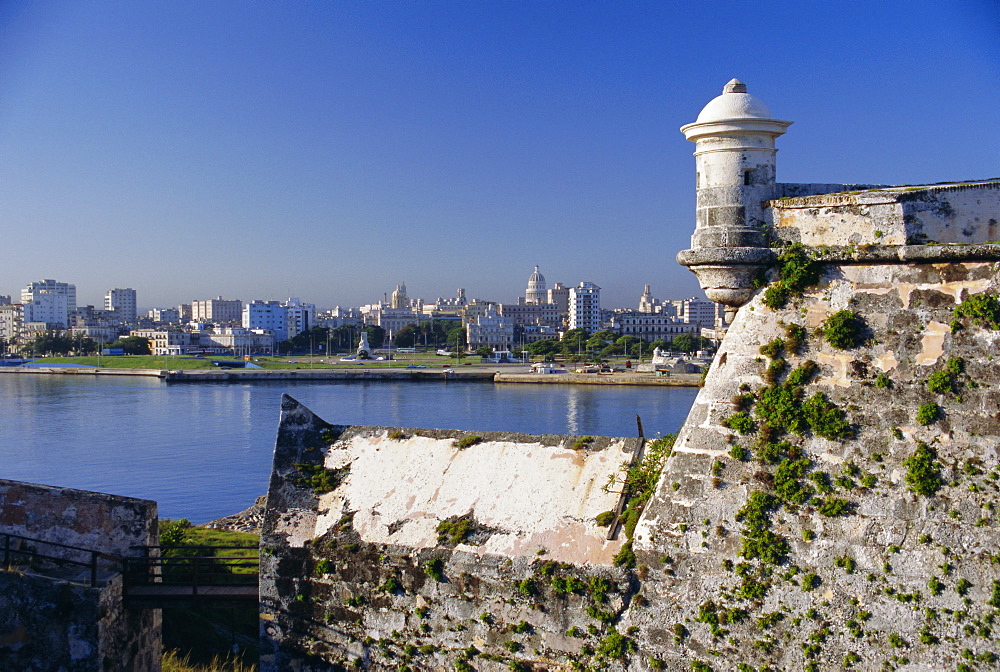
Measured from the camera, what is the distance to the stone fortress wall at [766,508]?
4.05m

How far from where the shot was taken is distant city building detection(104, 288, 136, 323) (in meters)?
192

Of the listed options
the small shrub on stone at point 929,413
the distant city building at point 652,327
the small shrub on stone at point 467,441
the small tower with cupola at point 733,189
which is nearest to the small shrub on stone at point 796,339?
the small tower with cupola at point 733,189

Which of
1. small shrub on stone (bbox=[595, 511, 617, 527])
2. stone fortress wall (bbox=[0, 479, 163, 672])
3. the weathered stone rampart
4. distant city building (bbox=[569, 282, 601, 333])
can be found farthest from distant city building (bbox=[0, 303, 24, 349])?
small shrub on stone (bbox=[595, 511, 617, 527])

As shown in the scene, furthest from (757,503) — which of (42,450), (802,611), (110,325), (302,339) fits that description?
(110,325)

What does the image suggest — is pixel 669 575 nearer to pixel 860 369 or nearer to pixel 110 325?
pixel 860 369

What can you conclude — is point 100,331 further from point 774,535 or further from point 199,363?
point 774,535

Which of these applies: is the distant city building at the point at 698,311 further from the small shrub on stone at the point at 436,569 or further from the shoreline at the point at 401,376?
the small shrub on stone at the point at 436,569

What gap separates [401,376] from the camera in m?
62.8

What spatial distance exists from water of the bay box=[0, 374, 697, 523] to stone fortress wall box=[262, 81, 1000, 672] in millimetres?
6987

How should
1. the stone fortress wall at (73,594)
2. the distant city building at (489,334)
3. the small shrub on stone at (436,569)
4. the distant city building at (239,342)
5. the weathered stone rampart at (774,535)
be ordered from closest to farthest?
the weathered stone rampart at (774,535) → the small shrub on stone at (436,569) → the stone fortress wall at (73,594) → the distant city building at (489,334) → the distant city building at (239,342)

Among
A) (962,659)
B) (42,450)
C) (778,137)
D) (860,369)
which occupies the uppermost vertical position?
(778,137)

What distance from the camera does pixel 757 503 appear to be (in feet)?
14.2

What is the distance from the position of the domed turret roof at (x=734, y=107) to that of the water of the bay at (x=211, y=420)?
23.8 ft

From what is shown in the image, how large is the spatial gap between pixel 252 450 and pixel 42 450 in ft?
21.9
